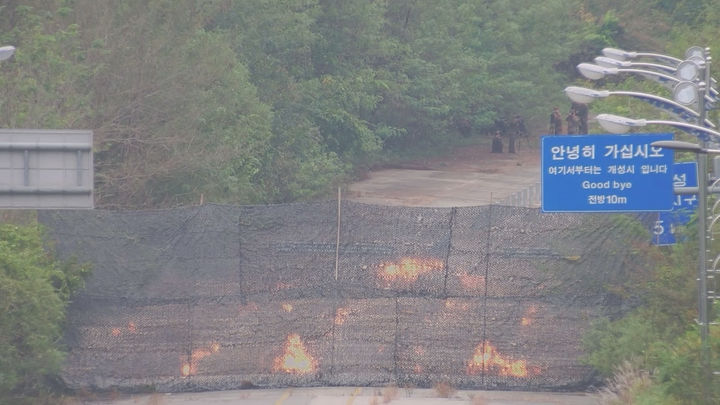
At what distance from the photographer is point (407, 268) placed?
57.4 feet

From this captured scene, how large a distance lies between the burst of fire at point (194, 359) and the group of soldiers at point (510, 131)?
42374 millimetres

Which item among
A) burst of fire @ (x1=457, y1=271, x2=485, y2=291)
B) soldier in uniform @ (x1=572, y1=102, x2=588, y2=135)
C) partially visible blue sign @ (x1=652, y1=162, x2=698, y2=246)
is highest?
soldier in uniform @ (x1=572, y1=102, x2=588, y2=135)

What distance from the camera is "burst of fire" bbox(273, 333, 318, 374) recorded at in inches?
687

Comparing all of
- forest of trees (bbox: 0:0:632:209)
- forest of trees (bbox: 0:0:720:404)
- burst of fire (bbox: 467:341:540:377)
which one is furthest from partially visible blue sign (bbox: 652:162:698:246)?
forest of trees (bbox: 0:0:632:209)

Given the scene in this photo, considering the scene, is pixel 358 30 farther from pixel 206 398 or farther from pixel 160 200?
pixel 206 398

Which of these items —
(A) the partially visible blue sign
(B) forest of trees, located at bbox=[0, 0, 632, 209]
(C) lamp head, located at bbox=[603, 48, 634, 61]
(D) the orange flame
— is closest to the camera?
(A) the partially visible blue sign

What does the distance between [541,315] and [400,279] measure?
238 centimetres

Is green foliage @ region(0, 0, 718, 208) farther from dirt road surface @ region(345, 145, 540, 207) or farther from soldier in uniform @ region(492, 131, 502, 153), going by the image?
dirt road surface @ region(345, 145, 540, 207)

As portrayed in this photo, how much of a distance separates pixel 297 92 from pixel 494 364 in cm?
2337

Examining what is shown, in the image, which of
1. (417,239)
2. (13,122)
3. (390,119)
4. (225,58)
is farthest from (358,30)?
(417,239)

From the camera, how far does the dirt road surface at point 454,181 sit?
4200cm

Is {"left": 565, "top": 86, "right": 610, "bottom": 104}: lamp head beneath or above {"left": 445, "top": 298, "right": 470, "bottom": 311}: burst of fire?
above

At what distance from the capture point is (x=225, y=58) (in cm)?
2844

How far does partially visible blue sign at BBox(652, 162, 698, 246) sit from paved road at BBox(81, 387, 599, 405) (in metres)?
2.81
